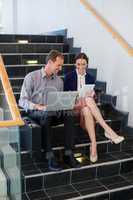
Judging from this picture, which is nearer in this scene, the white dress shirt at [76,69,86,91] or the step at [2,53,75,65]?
the white dress shirt at [76,69,86,91]

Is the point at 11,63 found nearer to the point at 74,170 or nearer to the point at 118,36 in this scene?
the point at 118,36

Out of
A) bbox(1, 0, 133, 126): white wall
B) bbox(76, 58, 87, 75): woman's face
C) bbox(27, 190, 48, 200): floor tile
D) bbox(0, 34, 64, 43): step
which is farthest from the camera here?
bbox(0, 34, 64, 43): step

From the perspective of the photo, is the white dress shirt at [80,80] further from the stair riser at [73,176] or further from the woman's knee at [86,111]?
the stair riser at [73,176]

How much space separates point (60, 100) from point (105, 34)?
5.11 ft

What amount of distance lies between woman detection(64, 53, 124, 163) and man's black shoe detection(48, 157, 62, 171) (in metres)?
0.38

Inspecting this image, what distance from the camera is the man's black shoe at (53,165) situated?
8.70 feet

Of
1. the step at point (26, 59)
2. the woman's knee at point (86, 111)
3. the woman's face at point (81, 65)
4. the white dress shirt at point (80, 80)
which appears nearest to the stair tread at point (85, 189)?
the woman's knee at point (86, 111)

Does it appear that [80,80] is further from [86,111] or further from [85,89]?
[86,111]

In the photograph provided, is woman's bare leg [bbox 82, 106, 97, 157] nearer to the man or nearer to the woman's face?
the man

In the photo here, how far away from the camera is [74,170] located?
273 centimetres

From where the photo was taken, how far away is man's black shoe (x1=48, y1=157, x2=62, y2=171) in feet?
8.70

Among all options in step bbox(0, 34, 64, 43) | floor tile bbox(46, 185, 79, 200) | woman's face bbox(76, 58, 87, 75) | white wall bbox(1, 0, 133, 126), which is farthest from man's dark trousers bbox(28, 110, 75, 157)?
step bbox(0, 34, 64, 43)

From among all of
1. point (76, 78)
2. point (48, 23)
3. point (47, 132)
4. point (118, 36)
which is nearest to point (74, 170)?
point (47, 132)

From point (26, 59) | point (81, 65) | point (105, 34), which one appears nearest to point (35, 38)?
point (26, 59)
